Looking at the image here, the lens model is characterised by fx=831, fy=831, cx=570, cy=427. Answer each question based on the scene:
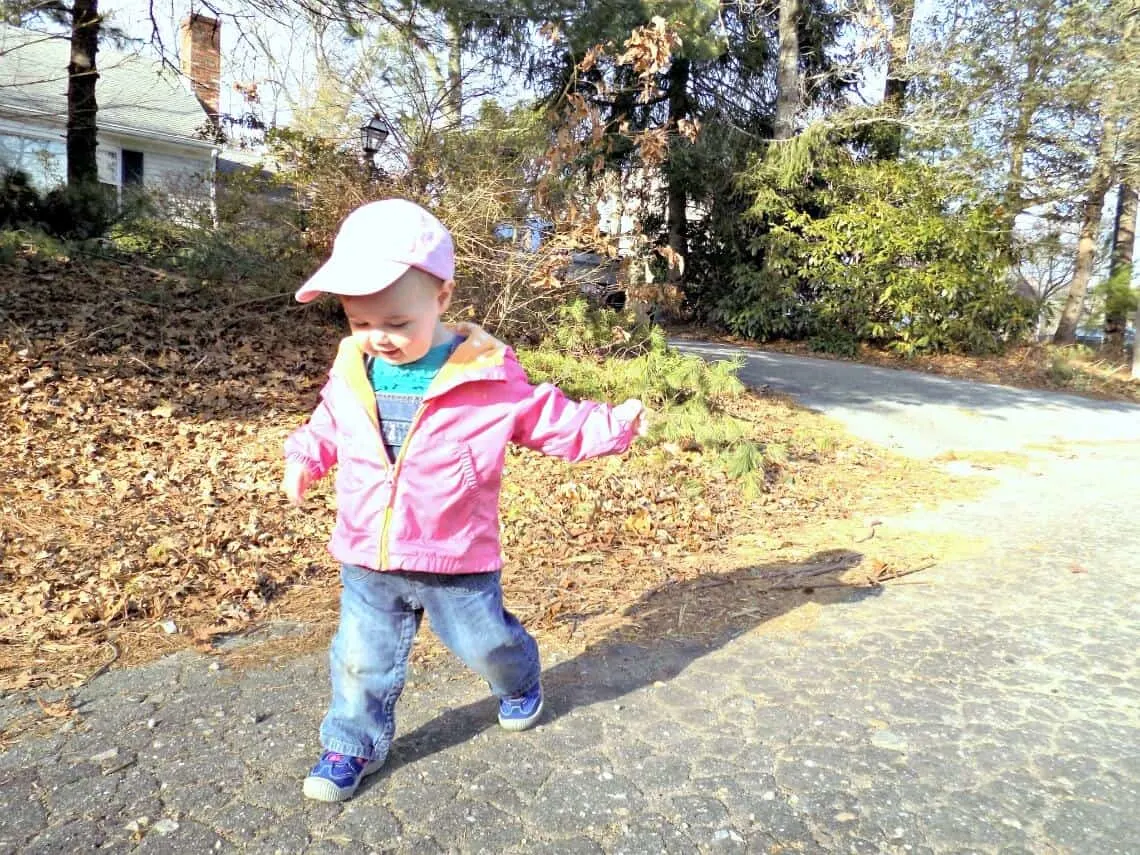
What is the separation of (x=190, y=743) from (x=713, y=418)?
4770 mm

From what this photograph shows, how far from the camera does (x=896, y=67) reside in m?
14.7

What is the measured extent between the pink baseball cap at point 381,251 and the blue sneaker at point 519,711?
1.36 metres

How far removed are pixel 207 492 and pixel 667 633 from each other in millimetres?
2990

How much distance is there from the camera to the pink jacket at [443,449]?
7.54 ft

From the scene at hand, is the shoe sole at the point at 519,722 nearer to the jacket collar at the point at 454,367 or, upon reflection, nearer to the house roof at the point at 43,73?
the jacket collar at the point at 454,367

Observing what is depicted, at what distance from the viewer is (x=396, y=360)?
2.29 meters

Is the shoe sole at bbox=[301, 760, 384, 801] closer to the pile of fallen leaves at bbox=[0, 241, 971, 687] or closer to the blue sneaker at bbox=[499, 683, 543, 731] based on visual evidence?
the blue sneaker at bbox=[499, 683, 543, 731]

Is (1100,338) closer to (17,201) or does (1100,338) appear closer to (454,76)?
(454,76)

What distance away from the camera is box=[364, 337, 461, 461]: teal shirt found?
7.64 feet

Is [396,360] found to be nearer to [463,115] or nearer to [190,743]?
[190,743]

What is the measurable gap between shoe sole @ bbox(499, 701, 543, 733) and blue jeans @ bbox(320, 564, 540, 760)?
300 millimetres

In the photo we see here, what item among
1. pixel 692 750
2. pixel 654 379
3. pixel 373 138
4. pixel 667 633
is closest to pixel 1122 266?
pixel 654 379

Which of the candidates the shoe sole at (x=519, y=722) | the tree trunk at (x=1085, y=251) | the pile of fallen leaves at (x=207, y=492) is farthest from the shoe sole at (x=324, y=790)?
the tree trunk at (x=1085, y=251)

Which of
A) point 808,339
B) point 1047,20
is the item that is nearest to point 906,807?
point 808,339
